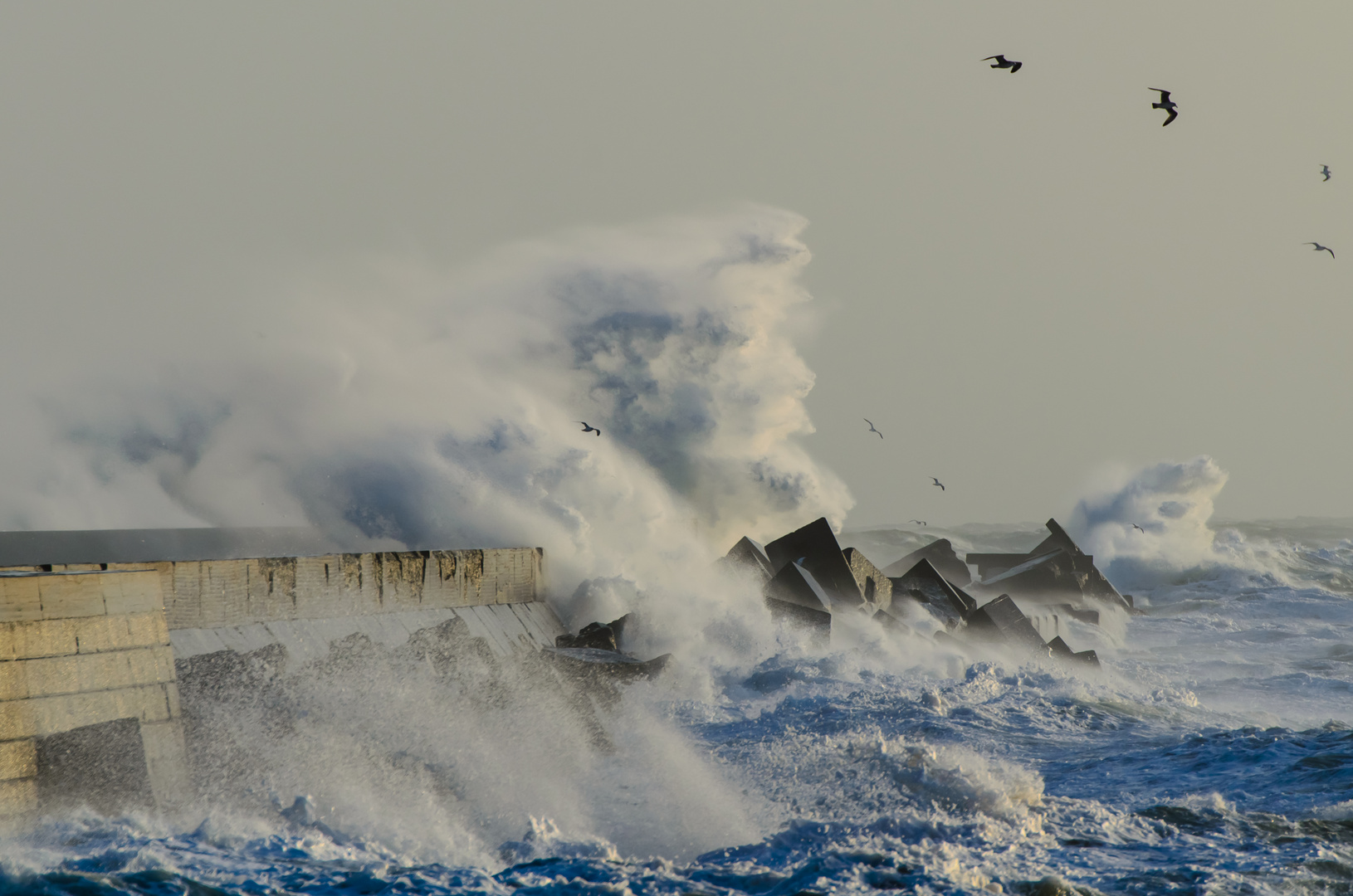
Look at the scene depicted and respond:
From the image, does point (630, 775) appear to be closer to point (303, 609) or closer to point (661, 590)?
point (303, 609)

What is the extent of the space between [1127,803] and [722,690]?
5196mm

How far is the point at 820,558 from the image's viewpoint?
16.2m

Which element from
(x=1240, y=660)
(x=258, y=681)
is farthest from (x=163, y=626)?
(x=1240, y=660)

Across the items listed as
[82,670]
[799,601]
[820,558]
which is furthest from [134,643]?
[820,558]

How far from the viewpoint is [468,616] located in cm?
1162

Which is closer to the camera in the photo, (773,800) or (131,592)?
(131,592)

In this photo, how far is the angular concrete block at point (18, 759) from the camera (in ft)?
20.2

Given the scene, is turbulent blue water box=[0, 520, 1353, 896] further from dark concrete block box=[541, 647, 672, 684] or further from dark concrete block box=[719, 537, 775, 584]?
dark concrete block box=[719, 537, 775, 584]

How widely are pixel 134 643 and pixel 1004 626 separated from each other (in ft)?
40.7

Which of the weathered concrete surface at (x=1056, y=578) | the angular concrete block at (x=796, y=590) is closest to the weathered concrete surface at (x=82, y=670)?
the angular concrete block at (x=796, y=590)

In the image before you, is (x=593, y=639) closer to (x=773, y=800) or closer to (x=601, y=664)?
(x=601, y=664)

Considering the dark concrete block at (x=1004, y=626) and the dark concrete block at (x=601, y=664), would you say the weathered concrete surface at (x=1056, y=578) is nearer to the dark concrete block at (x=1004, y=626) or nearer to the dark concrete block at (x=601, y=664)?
the dark concrete block at (x=1004, y=626)

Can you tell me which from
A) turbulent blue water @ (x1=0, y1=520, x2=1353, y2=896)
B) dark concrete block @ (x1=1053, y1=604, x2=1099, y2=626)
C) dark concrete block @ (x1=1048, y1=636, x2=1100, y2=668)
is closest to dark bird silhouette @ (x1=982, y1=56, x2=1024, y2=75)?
turbulent blue water @ (x1=0, y1=520, x2=1353, y2=896)

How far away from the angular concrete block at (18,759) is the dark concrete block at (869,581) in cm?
1150
